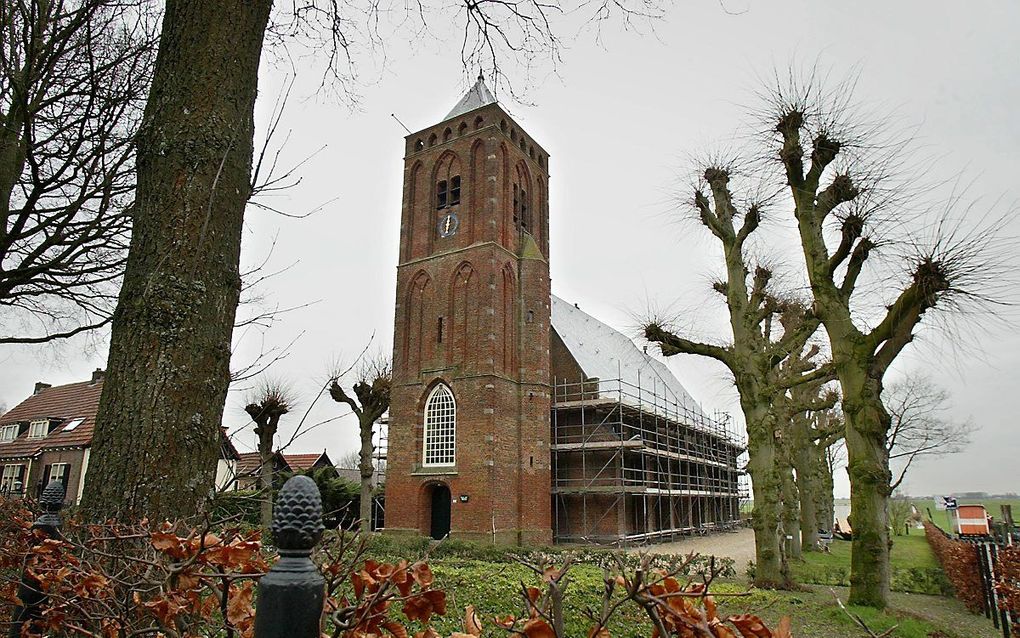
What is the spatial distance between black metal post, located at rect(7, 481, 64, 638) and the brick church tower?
21.4m

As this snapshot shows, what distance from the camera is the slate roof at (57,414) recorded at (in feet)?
94.9

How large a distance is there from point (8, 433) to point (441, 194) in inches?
1021

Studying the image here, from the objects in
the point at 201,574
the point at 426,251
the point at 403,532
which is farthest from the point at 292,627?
the point at 426,251

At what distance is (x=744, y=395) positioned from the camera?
1439cm

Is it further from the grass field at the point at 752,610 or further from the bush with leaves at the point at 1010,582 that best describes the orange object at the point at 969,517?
the bush with leaves at the point at 1010,582

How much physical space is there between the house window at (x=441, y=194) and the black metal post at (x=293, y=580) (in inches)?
1123

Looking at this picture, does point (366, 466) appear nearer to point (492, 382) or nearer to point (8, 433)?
point (492, 382)

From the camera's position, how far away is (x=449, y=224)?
28688mm

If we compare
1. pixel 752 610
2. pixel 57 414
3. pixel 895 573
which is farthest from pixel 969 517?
pixel 57 414

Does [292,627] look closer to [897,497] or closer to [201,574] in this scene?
[201,574]

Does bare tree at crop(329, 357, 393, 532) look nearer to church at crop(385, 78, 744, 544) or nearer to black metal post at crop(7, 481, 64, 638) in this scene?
church at crop(385, 78, 744, 544)

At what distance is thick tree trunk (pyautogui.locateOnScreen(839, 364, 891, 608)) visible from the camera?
10.1 m

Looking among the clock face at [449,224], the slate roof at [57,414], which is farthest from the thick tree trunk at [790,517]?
the slate roof at [57,414]

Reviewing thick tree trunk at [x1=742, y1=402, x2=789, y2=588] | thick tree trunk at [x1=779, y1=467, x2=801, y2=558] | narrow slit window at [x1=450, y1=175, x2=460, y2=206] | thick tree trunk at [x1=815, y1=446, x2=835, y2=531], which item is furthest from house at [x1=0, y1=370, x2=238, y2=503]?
thick tree trunk at [x1=815, y1=446, x2=835, y2=531]
